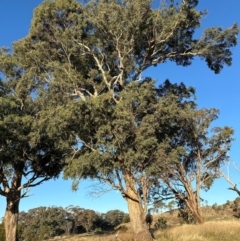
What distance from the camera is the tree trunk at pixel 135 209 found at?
19.5 metres

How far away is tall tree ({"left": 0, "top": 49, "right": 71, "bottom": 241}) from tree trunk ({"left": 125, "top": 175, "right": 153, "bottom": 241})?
186 inches

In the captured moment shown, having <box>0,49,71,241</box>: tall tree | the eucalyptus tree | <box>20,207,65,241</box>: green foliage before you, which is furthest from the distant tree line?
the eucalyptus tree

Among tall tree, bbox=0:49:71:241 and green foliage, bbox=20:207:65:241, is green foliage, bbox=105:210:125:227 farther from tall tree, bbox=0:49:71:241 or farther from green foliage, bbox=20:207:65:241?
tall tree, bbox=0:49:71:241

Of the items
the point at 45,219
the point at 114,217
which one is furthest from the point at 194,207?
the point at 114,217

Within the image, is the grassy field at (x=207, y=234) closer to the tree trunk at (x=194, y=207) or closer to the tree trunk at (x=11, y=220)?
the tree trunk at (x=194, y=207)

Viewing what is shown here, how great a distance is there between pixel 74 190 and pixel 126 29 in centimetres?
984

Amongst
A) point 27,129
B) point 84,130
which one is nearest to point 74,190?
point 84,130

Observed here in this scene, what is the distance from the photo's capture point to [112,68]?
2383cm

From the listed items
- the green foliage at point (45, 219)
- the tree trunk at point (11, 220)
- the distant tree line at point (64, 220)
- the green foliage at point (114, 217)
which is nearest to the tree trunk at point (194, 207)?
the tree trunk at point (11, 220)

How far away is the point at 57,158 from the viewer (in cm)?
2753

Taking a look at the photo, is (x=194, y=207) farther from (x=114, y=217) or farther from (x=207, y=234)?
(x=114, y=217)

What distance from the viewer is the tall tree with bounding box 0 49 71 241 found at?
23031mm

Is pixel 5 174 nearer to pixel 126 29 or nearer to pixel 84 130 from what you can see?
pixel 84 130

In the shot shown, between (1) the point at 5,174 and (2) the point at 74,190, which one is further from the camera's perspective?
(1) the point at 5,174
